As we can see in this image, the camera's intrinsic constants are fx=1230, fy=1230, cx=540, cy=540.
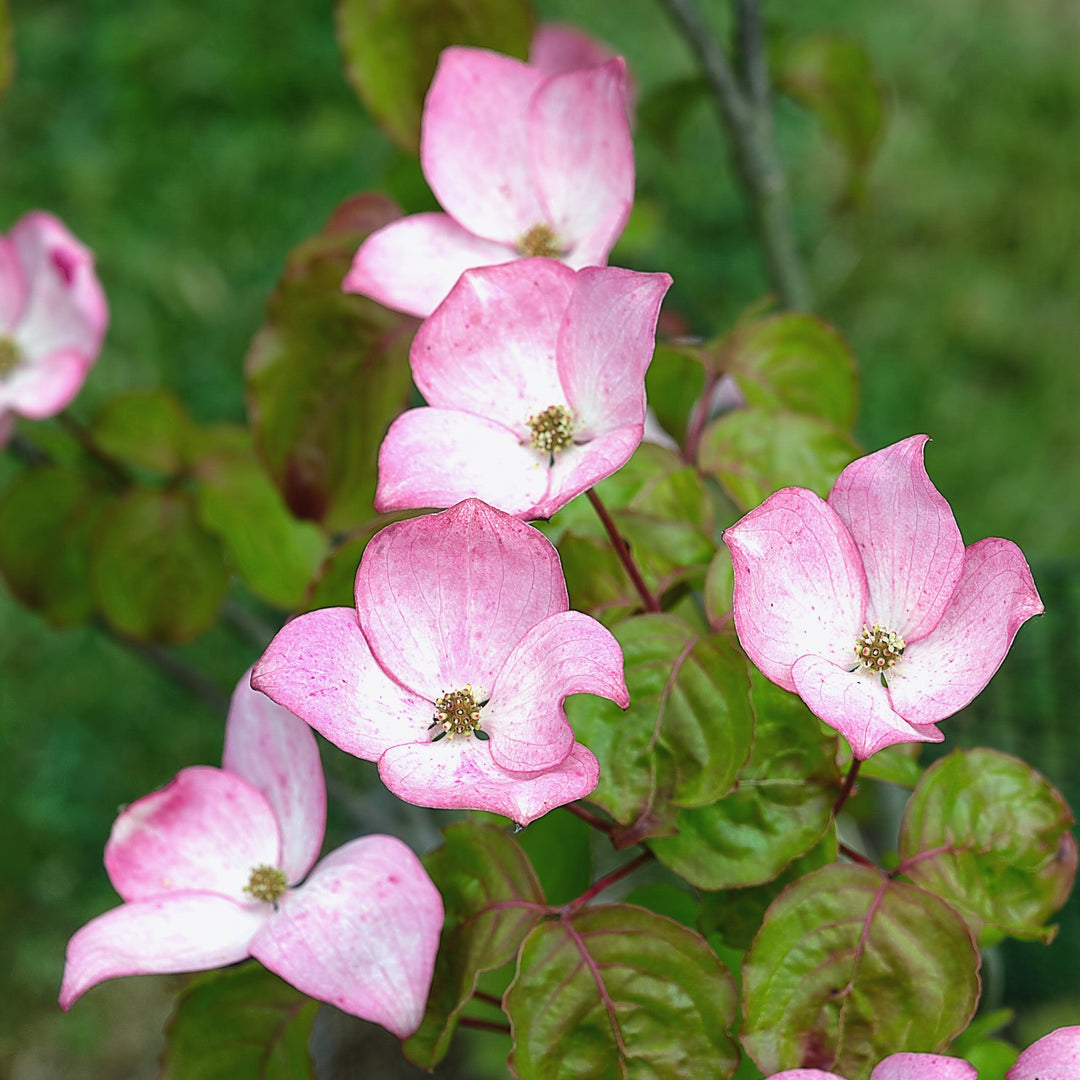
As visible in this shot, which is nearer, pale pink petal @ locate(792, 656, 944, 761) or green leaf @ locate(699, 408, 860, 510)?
pale pink petal @ locate(792, 656, 944, 761)

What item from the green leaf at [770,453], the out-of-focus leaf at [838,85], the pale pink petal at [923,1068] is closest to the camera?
the pale pink petal at [923,1068]

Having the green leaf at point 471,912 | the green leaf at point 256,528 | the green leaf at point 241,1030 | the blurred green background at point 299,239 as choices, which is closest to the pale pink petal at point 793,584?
the green leaf at point 471,912

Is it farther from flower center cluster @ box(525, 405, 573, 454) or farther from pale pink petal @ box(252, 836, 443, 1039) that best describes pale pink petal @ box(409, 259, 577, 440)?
pale pink petal @ box(252, 836, 443, 1039)

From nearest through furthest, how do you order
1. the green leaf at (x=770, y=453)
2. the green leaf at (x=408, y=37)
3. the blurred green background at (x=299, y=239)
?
the green leaf at (x=770, y=453)
the green leaf at (x=408, y=37)
the blurred green background at (x=299, y=239)

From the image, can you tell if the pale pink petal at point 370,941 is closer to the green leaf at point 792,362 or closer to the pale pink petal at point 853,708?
the pale pink petal at point 853,708

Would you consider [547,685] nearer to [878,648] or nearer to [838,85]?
[878,648]

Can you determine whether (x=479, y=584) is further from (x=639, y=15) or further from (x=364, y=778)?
(x=639, y=15)

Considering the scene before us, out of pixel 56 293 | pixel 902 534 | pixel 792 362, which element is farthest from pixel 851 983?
pixel 56 293

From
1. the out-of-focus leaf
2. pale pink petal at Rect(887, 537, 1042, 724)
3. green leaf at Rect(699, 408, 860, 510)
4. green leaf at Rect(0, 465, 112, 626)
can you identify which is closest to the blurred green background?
the out-of-focus leaf
